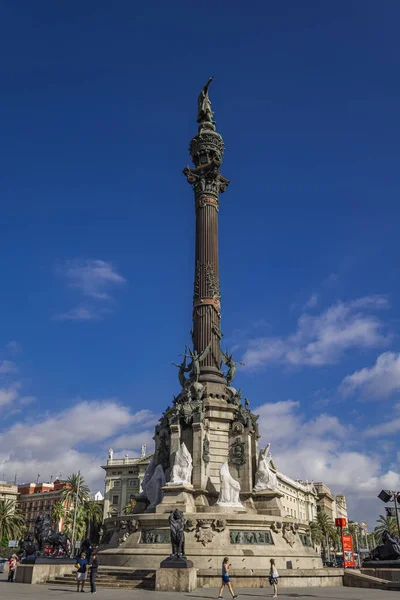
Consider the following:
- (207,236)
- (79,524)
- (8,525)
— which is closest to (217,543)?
(207,236)

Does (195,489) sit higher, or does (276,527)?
(195,489)

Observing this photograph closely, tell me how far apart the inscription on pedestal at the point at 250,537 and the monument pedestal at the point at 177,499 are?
2.87 m

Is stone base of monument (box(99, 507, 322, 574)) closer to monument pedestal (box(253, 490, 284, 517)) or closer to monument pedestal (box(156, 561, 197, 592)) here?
monument pedestal (box(253, 490, 284, 517))

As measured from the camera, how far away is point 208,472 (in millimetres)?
28859

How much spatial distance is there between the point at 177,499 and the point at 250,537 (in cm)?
424

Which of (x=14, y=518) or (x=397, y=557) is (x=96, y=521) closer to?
(x=14, y=518)

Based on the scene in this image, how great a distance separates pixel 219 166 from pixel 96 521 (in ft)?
214

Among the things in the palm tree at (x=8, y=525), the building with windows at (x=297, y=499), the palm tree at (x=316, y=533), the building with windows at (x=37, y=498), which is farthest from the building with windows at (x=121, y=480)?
the palm tree at (x=316, y=533)

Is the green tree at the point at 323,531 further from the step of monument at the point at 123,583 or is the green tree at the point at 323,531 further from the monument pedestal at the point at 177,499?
the step of monument at the point at 123,583

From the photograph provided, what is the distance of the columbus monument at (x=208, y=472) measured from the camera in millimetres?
23766

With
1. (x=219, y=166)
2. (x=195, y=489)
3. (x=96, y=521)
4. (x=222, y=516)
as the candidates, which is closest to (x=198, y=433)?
(x=195, y=489)

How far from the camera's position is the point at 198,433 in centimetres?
2916

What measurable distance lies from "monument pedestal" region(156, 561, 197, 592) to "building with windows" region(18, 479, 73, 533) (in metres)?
86.0

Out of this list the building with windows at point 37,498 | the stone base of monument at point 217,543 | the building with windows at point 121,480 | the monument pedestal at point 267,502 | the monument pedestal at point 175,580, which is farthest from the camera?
the building with windows at point 37,498
